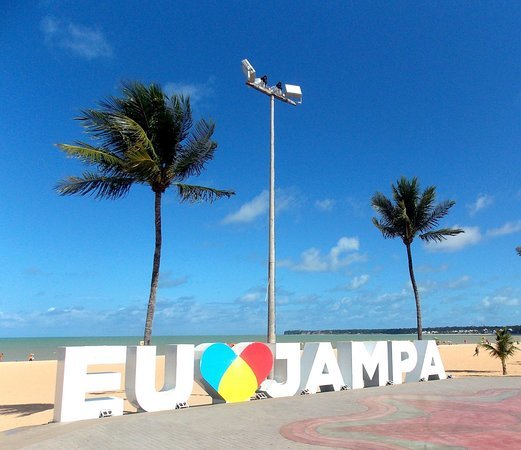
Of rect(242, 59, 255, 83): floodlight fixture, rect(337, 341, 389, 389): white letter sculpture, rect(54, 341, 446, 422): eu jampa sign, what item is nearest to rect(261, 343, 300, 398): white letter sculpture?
rect(54, 341, 446, 422): eu jampa sign

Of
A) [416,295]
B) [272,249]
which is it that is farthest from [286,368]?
[416,295]

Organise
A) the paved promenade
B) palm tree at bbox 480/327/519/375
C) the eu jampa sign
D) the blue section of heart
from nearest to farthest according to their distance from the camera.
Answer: the paved promenade, the eu jampa sign, the blue section of heart, palm tree at bbox 480/327/519/375

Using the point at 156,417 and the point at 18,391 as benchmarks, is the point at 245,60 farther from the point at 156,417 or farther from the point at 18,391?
the point at 18,391

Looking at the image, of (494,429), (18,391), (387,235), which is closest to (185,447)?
(494,429)

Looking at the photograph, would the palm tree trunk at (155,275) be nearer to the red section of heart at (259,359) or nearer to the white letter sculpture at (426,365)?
the red section of heart at (259,359)

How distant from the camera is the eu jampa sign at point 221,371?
10.9m

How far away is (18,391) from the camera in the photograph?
69.9 feet

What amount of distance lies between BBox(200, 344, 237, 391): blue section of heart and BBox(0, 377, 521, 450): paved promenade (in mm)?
868

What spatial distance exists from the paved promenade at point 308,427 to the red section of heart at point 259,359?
920 millimetres

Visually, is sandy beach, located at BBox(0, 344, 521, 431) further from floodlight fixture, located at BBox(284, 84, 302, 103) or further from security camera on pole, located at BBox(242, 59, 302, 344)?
floodlight fixture, located at BBox(284, 84, 302, 103)

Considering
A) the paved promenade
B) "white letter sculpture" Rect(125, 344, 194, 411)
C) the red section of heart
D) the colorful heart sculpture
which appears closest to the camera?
the paved promenade

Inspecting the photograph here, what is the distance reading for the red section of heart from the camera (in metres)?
14.0

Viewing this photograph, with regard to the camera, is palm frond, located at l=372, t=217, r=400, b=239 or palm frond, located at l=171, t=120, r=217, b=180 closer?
palm frond, located at l=171, t=120, r=217, b=180

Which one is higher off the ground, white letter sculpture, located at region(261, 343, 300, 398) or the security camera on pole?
the security camera on pole
